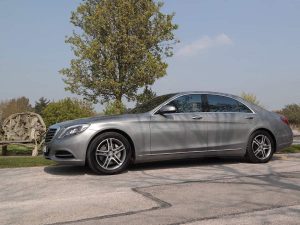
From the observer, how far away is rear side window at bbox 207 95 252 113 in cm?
840

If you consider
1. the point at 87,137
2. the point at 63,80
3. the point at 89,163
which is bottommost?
the point at 89,163

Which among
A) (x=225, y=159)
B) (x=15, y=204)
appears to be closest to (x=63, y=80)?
(x=225, y=159)

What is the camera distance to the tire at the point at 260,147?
8.48m

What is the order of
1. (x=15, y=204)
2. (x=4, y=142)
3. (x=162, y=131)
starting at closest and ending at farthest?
(x=15, y=204) → (x=162, y=131) → (x=4, y=142)

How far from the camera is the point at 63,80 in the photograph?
2066 cm

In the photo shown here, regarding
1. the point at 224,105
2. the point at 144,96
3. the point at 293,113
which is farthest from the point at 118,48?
the point at 293,113

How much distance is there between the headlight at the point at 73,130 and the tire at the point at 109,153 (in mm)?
272

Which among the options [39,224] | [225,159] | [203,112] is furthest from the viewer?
[225,159]

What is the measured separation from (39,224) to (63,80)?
1695 centimetres

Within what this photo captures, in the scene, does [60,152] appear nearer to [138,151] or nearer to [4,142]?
[138,151]

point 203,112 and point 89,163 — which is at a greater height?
point 203,112

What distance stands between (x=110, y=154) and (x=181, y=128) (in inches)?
57.5

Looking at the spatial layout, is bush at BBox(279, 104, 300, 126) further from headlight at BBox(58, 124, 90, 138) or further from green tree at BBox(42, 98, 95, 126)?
headlight at BBox(58, 124, 90, 138)

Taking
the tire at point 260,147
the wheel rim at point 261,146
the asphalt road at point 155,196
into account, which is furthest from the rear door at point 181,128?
the wheel rim at point 261,146
